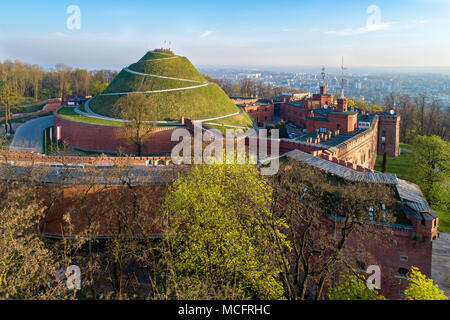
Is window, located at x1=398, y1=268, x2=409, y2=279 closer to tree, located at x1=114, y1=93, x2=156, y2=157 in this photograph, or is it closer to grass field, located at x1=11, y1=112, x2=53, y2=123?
tree, located at x1=114, y1=93, x2=156, y2=157

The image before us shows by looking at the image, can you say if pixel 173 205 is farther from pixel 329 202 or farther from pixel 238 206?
pixel 329 202

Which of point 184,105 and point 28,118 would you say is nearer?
point 184,105

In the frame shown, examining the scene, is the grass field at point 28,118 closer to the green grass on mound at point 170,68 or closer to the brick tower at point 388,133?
the green grass on mound at point 170,68

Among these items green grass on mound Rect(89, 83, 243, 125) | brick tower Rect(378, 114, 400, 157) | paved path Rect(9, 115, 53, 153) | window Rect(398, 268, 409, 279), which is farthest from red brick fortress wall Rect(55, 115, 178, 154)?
brick tower Rect(378, 114, 400, 157)

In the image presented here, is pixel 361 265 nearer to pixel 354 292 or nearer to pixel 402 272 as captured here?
pixel 402 272

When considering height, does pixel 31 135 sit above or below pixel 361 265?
above

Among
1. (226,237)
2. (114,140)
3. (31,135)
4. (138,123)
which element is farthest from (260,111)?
(226,237)
